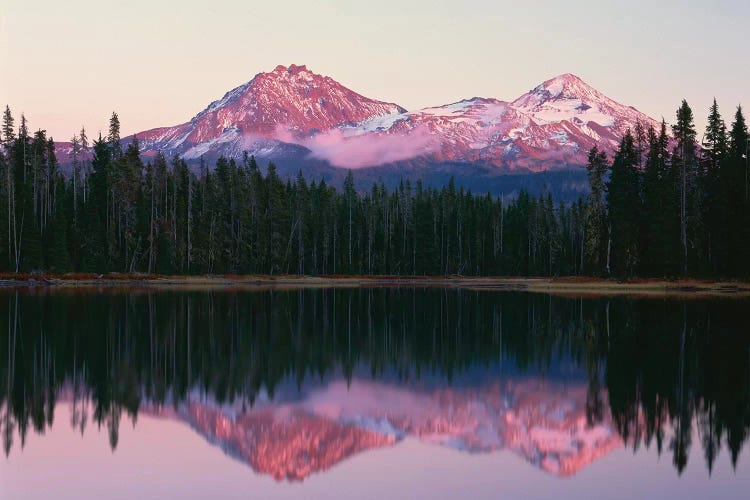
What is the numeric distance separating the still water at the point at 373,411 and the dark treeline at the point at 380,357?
0.13 m

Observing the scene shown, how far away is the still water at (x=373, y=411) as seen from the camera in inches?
675

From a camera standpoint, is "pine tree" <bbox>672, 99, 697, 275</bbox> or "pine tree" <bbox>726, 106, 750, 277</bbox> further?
"pine tree" <bbox>672, 99, 697, 275</bbox>

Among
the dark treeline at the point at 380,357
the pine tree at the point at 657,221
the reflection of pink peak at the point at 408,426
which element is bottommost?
the reflection of pink peak at the point at 408,426

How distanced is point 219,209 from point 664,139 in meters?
66.0

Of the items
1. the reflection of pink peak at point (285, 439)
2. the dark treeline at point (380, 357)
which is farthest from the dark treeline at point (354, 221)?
the reflection of pink peak at point (285, 439)

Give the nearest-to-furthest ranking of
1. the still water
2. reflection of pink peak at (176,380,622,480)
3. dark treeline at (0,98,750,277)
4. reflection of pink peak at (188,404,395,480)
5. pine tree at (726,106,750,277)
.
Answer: the still water, reflection of pink peak at (188,404,395,480), reflection of pink peak at (176,380,622,480), pine tree at (726,106,750,277), dark treeline at (0,98,750,277)

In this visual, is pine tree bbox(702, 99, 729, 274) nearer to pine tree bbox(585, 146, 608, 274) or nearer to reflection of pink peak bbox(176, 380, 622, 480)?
pine tree bbox(585, 146, 608, 274)

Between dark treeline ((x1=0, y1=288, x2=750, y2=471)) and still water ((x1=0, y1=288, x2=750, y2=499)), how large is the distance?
0.42 feet

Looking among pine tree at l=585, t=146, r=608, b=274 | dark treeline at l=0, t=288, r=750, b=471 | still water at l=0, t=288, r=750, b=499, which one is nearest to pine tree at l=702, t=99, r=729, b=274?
pine tree at l=585, t=146, r=608, b=274

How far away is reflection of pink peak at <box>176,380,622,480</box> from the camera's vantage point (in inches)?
756

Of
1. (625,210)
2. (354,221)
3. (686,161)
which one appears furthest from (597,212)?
(354,221)

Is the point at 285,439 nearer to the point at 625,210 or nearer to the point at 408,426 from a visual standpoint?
the point at 408,426

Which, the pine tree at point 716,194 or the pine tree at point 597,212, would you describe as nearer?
the pine tree at point 716,194

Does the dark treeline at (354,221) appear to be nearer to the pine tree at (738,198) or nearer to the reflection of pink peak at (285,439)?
the pine tree at (738,198)
